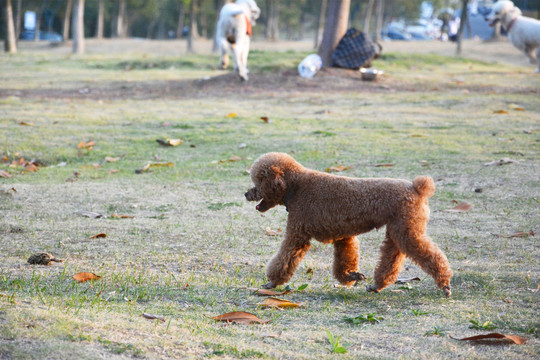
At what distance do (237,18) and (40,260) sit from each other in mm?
11912

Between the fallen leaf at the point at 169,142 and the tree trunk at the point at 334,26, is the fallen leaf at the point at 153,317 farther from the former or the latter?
the tree trunk at the point at 334,26

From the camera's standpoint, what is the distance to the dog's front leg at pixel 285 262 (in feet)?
14.4

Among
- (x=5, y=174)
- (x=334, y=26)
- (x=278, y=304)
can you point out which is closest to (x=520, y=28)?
(x=334, y=26)

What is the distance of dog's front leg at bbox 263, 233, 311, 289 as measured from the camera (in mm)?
4383

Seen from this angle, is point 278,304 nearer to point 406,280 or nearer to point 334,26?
point 406,280

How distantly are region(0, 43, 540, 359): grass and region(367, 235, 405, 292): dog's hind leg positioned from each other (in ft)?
0.38

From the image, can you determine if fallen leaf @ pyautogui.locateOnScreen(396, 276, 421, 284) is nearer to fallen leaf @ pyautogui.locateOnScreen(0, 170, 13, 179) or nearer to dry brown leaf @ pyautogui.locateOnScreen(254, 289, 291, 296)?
dry brown leaf @ pyautogui.locateOnScreen(254, 289, 291, 296)

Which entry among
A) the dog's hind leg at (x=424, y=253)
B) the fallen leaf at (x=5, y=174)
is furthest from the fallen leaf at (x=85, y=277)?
the fallen leaf at (x=5, y=174)

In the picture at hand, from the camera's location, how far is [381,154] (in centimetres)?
916

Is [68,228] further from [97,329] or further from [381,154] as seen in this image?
[381,154]

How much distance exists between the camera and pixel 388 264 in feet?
14.1

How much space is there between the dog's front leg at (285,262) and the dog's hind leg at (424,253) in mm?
713

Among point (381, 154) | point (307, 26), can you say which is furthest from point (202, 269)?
point (307, 26)

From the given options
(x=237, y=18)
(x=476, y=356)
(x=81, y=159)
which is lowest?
(x=81, y=159)
